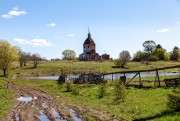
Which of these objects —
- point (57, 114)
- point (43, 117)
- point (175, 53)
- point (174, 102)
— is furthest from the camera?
point (175, 53)

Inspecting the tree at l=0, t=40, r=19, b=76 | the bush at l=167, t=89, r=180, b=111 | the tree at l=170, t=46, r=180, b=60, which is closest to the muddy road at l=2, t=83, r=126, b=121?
the bush at l=167, t=89, r=180, b=111

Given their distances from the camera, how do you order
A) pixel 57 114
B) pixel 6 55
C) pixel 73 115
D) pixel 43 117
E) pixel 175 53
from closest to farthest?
pixel 43 117, pixel 73 115, pixel 57 114, pixel 6 55, pixel 175 53

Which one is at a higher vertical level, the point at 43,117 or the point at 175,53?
the point at 175,53

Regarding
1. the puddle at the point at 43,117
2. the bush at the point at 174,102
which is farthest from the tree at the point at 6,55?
the bush at the point at 174,102

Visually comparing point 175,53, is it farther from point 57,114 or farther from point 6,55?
point 57,114

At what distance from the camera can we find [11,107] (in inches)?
1048

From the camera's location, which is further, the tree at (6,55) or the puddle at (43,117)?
the tree at (6,55)

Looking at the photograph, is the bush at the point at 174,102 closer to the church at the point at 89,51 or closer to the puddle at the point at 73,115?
the puddle at the point at 73,115

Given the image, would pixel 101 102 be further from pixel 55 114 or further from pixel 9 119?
pixel 9 119

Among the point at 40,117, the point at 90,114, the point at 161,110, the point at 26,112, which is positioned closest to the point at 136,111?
the point at 161,110

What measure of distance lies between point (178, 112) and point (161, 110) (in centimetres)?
214

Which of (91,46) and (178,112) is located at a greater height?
(91,46)

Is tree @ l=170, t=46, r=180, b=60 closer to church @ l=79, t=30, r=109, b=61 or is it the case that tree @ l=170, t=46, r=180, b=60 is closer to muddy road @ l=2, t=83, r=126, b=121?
church @ l=79, t=30, r=109, b=61

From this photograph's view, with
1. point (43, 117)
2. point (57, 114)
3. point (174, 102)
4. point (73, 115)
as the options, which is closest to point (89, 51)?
point (57, 114)
